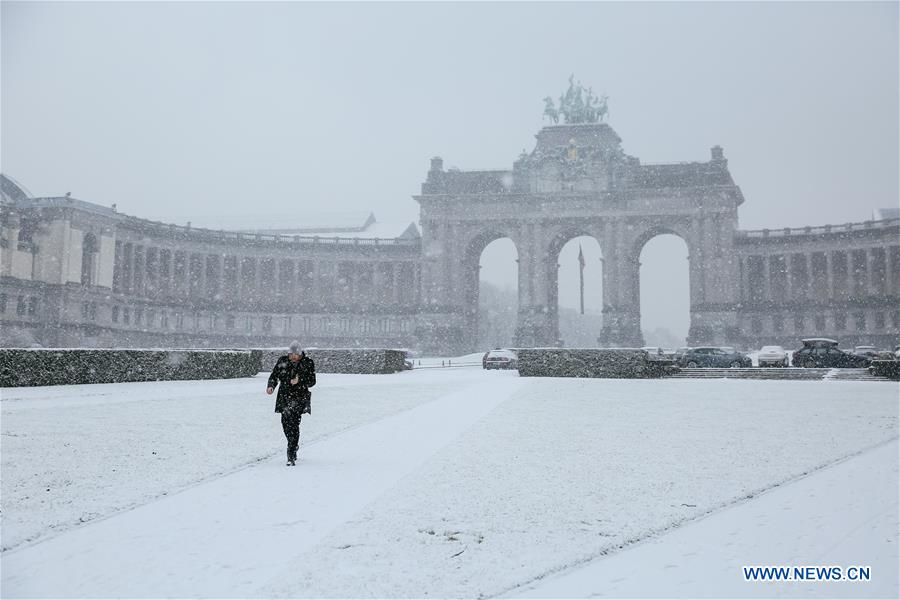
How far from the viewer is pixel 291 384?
39.1 ft

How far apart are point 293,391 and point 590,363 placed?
2315 centimetres

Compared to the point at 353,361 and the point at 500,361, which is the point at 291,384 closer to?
the point at 353,361

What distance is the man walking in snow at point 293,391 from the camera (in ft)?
37.8

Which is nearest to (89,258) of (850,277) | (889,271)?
(850,277)

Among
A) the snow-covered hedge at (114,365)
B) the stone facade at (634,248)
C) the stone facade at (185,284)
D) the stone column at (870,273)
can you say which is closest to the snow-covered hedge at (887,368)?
the snow-covered hedge at (114,365)

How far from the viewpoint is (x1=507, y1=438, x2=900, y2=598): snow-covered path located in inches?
249

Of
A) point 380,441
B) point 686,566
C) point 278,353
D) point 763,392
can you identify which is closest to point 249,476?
point 380,441

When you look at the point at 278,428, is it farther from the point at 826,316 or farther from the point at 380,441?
the point at 826,316

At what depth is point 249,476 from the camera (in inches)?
423

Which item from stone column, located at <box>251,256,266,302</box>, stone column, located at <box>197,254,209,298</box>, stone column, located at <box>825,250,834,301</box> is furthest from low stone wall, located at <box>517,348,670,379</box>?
stone column, located at <box>251,256,266,302</box>

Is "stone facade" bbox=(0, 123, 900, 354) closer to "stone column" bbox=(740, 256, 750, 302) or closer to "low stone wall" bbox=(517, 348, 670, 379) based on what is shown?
"stone column" bbox=(740, 256, 750, 302)

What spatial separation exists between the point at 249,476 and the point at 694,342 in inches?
2987

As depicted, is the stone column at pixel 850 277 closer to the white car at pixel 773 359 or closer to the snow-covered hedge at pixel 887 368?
the white car at pixel 773 359

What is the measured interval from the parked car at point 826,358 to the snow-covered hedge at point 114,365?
95.1ft
